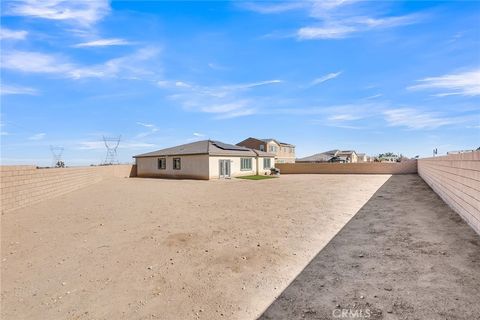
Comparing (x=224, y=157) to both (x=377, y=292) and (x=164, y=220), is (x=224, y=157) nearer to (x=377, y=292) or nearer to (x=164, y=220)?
(x=164, y=220)

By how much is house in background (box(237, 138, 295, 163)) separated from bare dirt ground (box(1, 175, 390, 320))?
3956 cm

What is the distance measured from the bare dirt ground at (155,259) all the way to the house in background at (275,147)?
39562 millimetres

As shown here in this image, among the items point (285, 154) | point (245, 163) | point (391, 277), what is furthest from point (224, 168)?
point (285, 154)

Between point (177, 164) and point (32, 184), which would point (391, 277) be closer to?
point (32, 184)

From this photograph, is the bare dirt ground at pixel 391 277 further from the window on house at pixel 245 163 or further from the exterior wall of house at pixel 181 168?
the window on house at pixel 245 163

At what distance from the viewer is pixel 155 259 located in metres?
5.62

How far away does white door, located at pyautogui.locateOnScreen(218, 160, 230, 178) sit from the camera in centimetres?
2706

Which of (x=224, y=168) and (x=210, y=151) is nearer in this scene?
(x=210, y=151)

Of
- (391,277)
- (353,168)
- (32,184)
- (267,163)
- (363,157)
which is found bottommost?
(391,277)

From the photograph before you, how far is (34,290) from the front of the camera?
453 centimetres

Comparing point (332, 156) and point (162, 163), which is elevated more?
point (332, 156)

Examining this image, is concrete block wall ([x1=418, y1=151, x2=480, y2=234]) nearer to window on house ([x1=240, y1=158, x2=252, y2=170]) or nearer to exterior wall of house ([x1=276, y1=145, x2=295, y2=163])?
window on house ([x1=240, y1=158, x2=252, y2=170])

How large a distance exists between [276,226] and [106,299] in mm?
4955

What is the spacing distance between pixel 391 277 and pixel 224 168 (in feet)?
76.6
